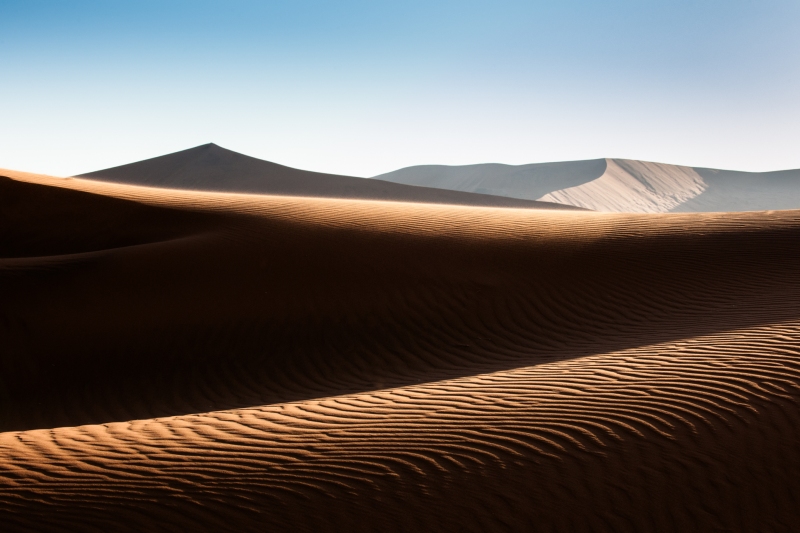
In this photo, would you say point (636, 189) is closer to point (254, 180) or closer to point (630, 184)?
point (630, 184)

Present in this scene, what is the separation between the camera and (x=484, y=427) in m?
4.90

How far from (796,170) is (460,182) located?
59258mm

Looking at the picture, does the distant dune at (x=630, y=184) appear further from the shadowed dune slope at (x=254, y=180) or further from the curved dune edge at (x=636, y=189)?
the shadowed dune slope at (x=254, y=180)

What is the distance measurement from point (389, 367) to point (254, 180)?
49.3 m

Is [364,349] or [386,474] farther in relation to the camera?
[364,349]

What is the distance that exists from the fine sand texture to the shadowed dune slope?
34280mm

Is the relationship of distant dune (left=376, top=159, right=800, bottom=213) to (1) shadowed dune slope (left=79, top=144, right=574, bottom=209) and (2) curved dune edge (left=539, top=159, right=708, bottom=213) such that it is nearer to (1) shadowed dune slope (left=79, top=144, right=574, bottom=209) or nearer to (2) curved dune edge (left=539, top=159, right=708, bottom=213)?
(2) curved dune edge (left=539, top=159, right=708, bottom=213)

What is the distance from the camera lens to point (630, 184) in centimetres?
10394

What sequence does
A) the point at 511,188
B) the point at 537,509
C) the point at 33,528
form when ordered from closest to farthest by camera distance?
the point at 33,528 → the point at 537,509 → the point at 511,188

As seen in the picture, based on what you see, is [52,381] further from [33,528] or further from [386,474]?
[386,474]

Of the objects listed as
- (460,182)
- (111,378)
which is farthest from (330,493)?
(460,182)

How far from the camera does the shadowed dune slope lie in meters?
52.2

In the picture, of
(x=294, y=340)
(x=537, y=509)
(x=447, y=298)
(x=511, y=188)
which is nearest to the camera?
(x=537, y=509)

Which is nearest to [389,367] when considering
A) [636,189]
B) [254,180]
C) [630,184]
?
[254,180]
